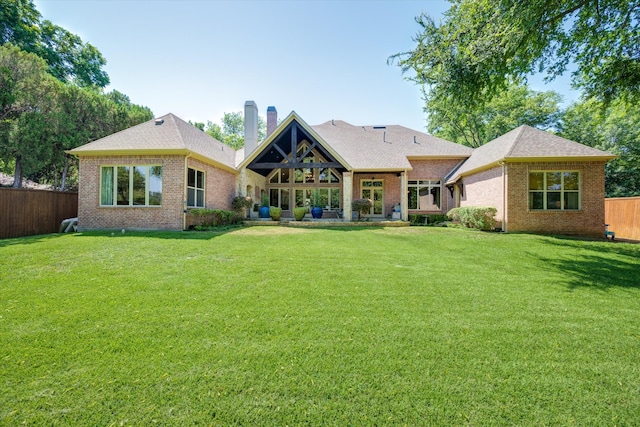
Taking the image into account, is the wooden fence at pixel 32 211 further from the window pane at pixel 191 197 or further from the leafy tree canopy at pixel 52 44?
the leafy tree canopy at pixel 52 44

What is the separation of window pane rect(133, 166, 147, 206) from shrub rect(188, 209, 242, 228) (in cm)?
226

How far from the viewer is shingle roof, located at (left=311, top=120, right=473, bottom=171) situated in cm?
1739

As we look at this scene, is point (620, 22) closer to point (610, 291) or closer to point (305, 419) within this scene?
point (610, 291)

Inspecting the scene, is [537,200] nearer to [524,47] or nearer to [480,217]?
[480,217]

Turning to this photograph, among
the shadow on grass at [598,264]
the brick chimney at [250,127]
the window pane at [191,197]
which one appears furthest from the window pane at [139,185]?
the shadow on grass at [598,264]

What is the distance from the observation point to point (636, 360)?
2906 mm

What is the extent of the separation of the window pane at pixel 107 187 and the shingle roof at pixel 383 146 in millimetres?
12226

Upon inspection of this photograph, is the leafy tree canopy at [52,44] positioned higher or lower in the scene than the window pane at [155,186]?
higher

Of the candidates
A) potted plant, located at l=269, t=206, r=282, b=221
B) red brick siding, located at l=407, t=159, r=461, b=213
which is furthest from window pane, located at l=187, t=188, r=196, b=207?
red brick siding, located at l=407, t=159, r=461, b=213

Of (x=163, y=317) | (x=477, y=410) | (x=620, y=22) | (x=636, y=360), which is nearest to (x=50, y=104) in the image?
(x=163, y=317)

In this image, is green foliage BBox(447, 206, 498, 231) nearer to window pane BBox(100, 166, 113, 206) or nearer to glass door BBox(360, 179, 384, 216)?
glass door BBox(360, 179, 384, 216)

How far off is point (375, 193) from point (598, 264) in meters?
12.4

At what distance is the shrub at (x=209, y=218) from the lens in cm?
1227

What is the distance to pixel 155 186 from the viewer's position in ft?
39.8
